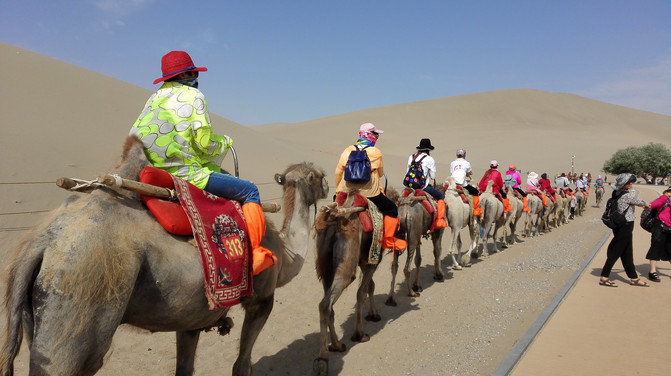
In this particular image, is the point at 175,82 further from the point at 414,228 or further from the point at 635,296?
the point at 635,296

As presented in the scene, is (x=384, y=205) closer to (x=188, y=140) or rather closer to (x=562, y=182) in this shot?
(x=188, y=140)

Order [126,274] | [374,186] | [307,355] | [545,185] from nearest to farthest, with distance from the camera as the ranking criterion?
[126,274] < [307,355] < [374,186] < [545,185]

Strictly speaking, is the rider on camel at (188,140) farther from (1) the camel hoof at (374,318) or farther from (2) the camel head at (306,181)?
(1) the camel hoof at (374,318)

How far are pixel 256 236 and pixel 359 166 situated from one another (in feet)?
8.63

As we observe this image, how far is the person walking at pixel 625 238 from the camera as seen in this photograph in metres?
8.04

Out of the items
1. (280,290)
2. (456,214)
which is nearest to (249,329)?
(280,290)

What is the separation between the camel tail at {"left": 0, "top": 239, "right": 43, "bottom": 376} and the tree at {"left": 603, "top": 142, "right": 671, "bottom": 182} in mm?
63853

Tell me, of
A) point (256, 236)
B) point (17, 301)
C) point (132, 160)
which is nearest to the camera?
point (17, 301)

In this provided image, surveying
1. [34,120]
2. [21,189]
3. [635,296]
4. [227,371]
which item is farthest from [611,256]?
[34,120]

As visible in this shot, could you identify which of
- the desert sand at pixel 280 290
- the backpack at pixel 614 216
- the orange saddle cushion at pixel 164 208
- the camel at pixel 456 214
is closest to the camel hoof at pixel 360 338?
the desert sand at pixel 280 290

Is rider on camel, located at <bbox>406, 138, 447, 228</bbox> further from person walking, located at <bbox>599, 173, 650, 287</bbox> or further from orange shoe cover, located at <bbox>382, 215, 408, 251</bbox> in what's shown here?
person walking, located at <bbox>599, 173, 650, 287</bbox>

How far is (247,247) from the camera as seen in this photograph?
127 inches

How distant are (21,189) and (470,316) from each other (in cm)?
1258

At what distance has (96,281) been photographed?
2244 mm
